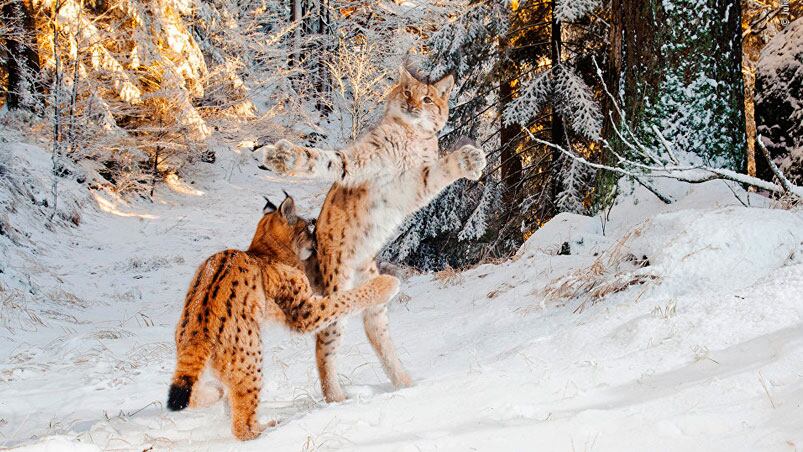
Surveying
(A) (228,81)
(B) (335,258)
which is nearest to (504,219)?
(B) (335,258)

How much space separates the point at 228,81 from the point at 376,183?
2007 centimetres

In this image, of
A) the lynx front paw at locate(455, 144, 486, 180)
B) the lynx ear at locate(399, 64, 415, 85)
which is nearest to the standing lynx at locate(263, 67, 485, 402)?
the lynx front paw at locate(455, 144, 486, 180)

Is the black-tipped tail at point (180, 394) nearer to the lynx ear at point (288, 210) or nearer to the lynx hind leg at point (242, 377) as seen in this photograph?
the lynx hind leg at point (242, 377)

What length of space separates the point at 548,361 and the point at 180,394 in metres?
1.79

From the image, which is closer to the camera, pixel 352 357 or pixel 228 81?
pixel 352 357

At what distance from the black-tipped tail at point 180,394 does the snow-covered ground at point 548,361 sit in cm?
28

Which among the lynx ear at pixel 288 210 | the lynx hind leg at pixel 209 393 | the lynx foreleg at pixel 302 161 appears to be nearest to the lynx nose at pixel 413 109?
the lynx foreleg at pixel 302 161

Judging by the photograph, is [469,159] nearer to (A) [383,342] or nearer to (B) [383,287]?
(B) [383,287]

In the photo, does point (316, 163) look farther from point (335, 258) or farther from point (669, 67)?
point (669, 67)

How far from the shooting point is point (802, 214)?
13.4 feet

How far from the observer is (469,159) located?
13.6 ft

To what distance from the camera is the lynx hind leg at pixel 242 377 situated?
3195 mm

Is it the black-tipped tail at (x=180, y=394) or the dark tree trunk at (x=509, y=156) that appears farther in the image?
A: the dark tree trunk at (x=509, y=156)

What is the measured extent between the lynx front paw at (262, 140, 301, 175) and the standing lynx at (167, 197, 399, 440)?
53 centimetres
